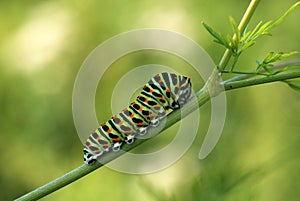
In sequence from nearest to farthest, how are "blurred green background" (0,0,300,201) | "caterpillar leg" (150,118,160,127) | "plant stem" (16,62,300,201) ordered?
"plant stem" (16,62,300,201) → "caterpillar leg" (150,118,160,127) → "blurred green background" (0,0,300,201)

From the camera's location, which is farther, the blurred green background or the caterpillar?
the blurred green background

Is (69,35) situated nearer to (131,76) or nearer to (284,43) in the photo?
(131,76)

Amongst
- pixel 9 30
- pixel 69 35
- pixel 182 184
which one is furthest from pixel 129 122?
pixel 9 30

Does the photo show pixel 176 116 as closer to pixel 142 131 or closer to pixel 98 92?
pixel 142 131

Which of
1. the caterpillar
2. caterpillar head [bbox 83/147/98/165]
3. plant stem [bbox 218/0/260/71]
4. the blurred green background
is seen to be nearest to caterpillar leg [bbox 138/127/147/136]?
the caterpillar

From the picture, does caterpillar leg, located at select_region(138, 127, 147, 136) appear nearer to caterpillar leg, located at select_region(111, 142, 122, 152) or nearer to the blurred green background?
caterpillar leg, located at select_region(111, 142, 122, 152)

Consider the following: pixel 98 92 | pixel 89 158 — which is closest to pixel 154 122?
pixel 89 158

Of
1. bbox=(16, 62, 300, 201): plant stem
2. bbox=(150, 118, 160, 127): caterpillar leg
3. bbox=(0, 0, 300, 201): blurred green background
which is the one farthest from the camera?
bbox=(0, 0, 300, 201): blurred green background
